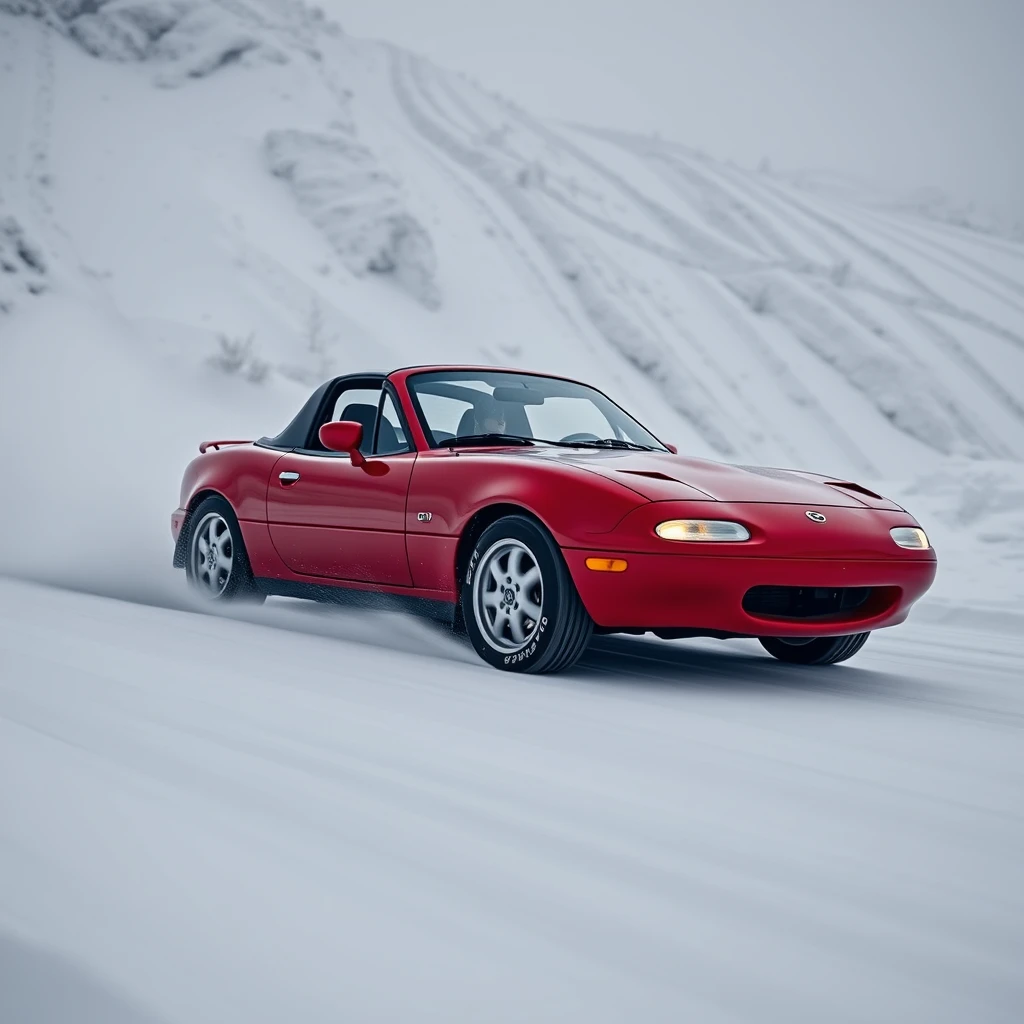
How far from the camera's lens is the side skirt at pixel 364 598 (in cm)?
540

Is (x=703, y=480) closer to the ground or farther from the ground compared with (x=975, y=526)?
farther from the ground

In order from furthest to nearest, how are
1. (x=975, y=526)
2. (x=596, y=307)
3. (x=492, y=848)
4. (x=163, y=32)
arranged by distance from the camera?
1. (x=163, y=32)
2. (x=596, y=307)
3. (x=975, y=526)
4. (x=492, y=848)

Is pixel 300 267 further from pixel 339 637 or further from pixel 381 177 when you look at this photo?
pixel 339 637

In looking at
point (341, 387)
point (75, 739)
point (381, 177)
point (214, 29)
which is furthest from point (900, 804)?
point (214, 29)

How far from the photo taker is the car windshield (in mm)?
5852

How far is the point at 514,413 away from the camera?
19.9ft

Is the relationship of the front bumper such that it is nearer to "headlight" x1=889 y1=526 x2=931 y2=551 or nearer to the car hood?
the car hood

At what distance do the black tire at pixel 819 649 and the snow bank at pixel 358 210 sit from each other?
17.1 metres

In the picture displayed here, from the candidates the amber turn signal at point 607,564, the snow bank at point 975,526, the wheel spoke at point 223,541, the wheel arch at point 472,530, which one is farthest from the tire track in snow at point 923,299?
the amber turn signal at point 607,564

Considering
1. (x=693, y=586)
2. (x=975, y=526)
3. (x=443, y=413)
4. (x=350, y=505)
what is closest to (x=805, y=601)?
(x=693, y=586)

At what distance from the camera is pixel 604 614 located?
15.4 ft

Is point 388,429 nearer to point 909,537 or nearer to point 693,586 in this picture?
point 693,586

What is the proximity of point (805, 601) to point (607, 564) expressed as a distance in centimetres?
84

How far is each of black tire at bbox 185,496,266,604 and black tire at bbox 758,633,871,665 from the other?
2.72 m
